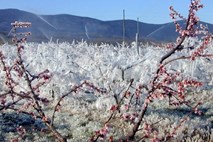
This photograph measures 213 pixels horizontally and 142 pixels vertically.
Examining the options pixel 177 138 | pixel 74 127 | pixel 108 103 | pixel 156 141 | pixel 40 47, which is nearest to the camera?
pixel 156 141

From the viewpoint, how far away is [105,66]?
1741cm

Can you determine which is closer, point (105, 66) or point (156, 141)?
point (156, 141)

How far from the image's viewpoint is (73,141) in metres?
9.78

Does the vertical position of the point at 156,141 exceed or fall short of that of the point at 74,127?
it exceeds it

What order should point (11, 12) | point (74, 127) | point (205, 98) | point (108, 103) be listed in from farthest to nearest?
1. point (11, 12)
2. point (205, 98)
3. point (108, 103)
4. point (74, 127)

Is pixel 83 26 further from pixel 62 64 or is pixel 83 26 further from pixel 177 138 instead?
pixel 177 138

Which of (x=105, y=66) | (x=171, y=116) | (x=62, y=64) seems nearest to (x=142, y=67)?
(x=105, y=66)

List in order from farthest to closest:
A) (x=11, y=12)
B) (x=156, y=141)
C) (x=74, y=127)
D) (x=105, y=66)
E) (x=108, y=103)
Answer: (x=11, y=12), (x=105, y=66), (x=108, y=103), (x=74, y=127), (x=156, y=141)

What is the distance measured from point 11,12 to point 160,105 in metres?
126

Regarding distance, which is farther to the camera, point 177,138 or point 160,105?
point 160,105

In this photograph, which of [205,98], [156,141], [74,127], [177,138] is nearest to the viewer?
[156,141]

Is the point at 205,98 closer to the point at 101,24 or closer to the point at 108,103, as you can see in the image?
the point at 108,103

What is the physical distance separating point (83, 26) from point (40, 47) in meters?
112

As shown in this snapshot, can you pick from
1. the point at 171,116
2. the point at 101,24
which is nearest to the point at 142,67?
the point at 171,116
